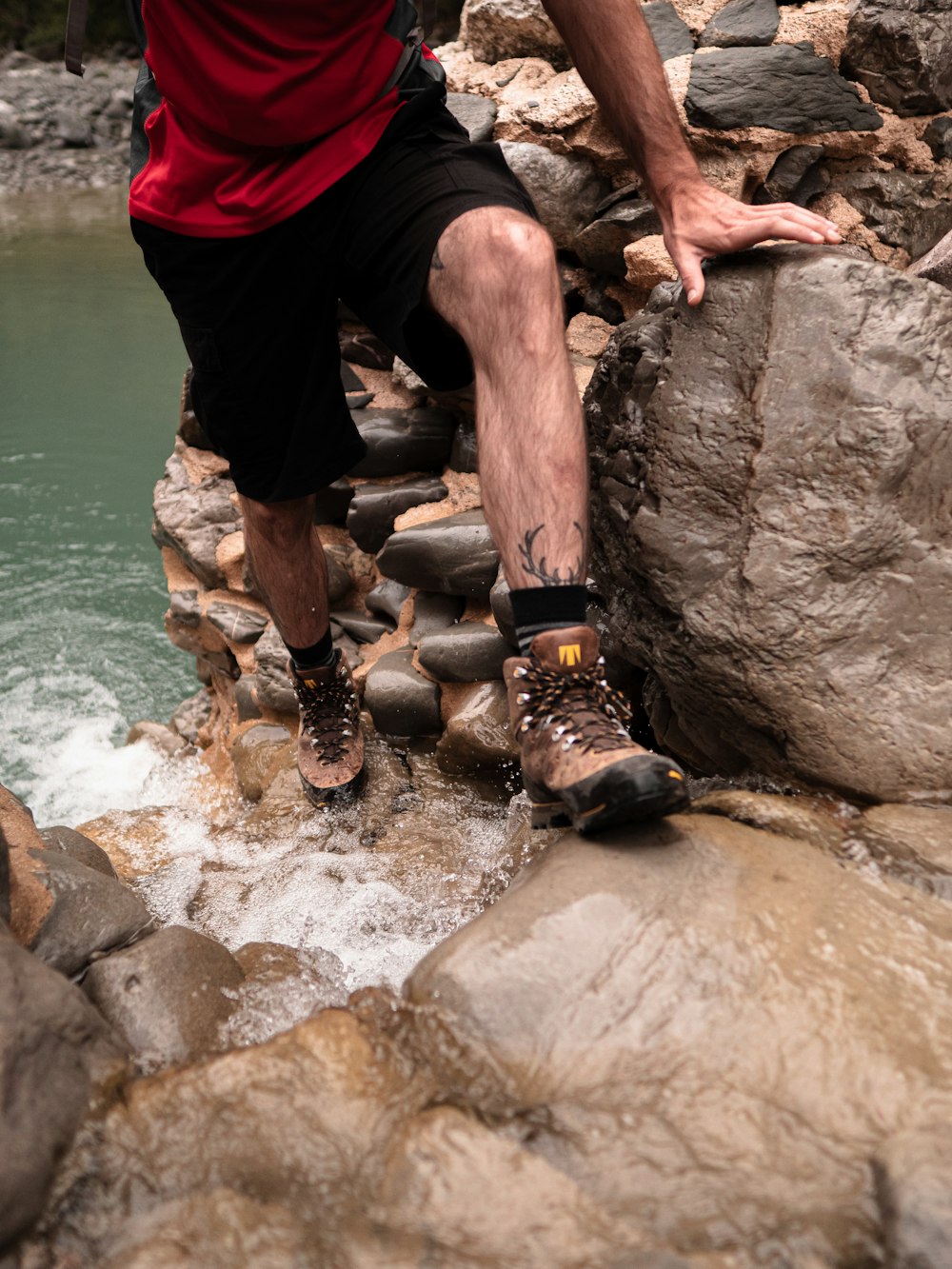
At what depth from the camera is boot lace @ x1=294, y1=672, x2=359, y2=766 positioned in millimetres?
2645

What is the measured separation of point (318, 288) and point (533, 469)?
69cm

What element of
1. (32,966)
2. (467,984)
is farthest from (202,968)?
(467,984)

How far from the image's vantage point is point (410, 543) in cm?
298

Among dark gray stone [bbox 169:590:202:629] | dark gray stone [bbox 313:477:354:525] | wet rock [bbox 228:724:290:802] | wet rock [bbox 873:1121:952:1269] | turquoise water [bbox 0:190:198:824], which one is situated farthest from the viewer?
turquoise water [bbox 0:190:198:824]

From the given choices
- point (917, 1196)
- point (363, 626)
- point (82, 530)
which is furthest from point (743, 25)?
point (82, 530)

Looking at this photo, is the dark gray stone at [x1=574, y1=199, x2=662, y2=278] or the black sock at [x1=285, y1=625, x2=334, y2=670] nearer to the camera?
the black sock at [x1=285, y1=625, x2=334, y2=670]

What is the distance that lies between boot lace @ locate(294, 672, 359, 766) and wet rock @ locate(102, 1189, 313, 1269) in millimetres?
1606

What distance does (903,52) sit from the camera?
2900 millimetres

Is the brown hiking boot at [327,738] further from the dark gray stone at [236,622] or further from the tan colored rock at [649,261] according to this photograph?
the tan colored rock at [649,261]

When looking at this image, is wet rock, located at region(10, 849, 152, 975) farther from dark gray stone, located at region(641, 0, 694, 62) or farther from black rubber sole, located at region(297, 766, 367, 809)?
dark gray stone, located at region(641, 0, 694, 62)

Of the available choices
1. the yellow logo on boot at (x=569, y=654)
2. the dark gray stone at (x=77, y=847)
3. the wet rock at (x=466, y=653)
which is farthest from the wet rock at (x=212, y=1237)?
the wet rock at (x=466, y=653)

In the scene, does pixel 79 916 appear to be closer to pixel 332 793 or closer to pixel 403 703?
pixel 332 793

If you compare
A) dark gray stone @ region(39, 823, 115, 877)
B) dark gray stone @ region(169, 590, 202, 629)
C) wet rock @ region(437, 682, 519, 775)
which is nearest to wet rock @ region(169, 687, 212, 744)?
dark gray stone @ region(169, 590, 202, 629)

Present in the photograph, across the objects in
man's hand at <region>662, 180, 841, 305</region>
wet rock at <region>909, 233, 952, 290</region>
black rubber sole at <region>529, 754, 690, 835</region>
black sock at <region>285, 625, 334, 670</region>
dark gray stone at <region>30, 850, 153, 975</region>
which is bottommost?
black sock at <region>285, 625, 334, 670</region>
